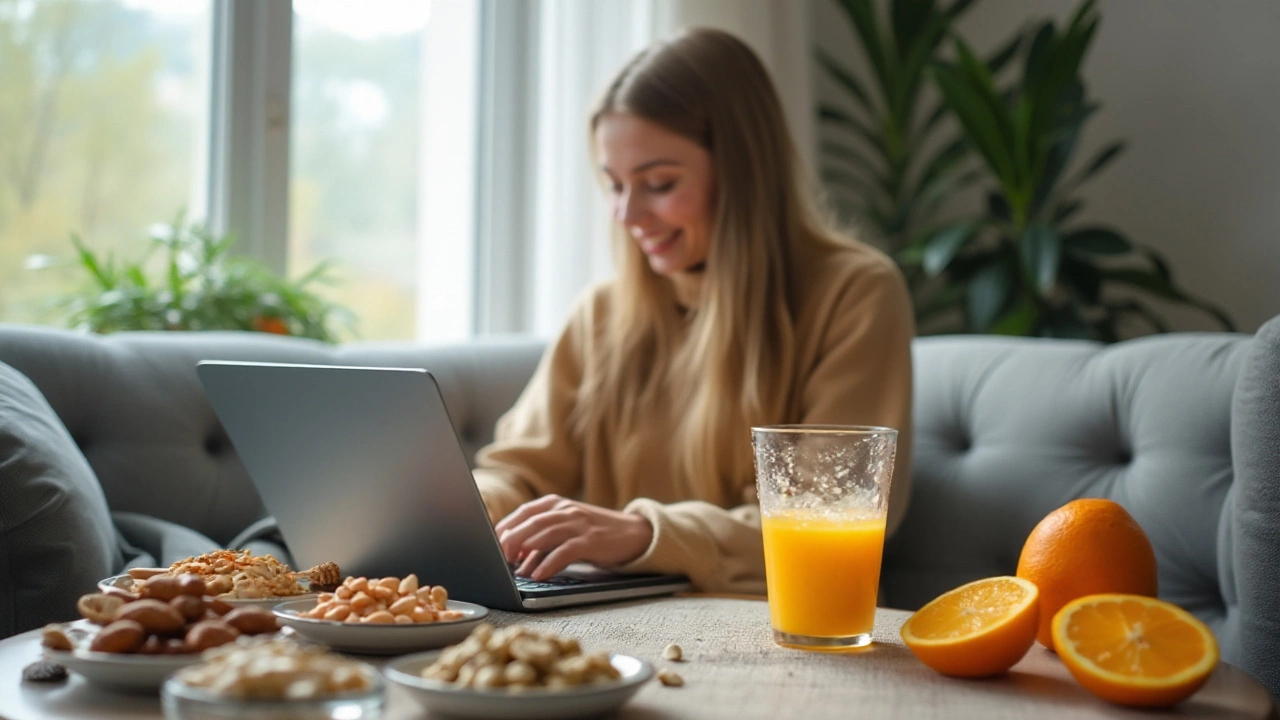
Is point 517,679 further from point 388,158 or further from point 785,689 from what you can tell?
point 388,158

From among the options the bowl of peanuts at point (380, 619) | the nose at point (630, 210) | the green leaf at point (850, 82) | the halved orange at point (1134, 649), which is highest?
the green leaf at point (850, 82)

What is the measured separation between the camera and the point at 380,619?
0.83 m

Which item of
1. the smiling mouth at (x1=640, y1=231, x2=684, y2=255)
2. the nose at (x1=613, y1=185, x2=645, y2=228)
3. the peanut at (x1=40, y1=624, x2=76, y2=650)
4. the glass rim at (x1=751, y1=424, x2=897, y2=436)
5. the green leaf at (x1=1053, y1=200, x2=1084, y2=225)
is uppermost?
the nose at (x1=613, y1=185, x2=645, y2=228)

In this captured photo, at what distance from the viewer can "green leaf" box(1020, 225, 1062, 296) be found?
7.75 feet

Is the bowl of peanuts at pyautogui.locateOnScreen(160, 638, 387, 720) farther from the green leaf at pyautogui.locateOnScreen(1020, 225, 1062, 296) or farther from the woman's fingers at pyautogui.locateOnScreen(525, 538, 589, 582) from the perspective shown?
the green leaf at pyautogui.locateOnScreen(1020, 225, 1062, 296)

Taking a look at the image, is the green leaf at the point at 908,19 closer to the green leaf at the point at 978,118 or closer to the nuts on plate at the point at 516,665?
the green leaf at the point at 978,118

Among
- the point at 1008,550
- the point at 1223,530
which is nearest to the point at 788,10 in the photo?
the point at 1008,550

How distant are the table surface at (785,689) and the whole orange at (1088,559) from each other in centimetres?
5

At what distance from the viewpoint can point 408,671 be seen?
703 mm

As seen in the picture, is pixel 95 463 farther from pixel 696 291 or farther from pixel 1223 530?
pixel 1223 530

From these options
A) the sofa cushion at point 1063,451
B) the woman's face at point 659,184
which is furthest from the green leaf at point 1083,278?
the woman's face at point 659,184

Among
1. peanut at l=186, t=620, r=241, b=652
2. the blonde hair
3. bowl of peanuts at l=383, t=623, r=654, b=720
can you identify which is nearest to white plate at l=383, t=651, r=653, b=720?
bowl of peanuts at l=383, t=623, r=654, b=720

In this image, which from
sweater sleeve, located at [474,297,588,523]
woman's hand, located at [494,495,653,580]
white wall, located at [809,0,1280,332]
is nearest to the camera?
woman's hand, located at [494,495,653,580]

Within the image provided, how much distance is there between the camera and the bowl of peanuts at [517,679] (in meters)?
0.64
